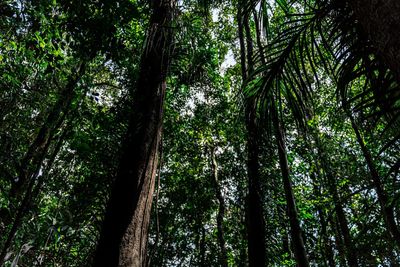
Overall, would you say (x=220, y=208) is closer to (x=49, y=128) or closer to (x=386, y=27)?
(x=49, y=128)

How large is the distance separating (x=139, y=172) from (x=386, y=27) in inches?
70.4

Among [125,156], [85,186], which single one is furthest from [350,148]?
[125,156]

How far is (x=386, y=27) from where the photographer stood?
0.84 metres

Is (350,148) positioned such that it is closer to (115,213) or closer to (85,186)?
(85,186)

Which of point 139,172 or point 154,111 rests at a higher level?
point 154,111

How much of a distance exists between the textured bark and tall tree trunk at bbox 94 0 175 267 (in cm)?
157

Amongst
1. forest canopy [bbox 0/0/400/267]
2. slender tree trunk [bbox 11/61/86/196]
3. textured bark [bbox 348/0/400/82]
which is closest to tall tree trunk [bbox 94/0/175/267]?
forest canopy [bbox 0/0/400/267]

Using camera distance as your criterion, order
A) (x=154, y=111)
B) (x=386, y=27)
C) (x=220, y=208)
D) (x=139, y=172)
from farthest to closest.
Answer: (x=220, y=208)
(x=154, y=111)
(x=139, y=172)
(x=386, y=27)

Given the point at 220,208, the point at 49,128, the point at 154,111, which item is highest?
the point at 220,208

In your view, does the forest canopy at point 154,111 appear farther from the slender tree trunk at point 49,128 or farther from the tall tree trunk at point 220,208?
the tall tree trunk at point 220,208

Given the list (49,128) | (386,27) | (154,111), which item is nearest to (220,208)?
(49,128)

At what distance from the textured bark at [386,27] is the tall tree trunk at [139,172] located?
1566mm

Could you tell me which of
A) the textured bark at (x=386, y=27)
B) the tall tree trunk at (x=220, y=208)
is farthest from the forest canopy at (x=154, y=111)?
the tall tree trunk at (x=220, y=208)

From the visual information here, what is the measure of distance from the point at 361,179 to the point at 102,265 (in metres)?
6.21
